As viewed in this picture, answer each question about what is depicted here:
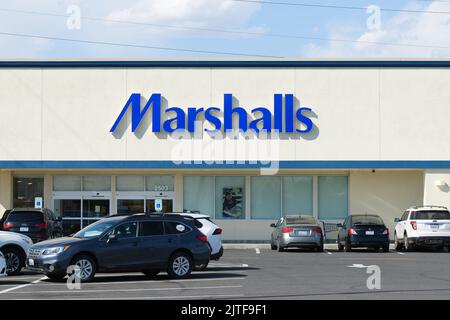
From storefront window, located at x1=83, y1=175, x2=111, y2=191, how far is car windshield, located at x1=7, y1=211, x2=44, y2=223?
408 inches

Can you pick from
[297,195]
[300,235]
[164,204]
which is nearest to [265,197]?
[297,195]

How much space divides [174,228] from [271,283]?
302 centimetres

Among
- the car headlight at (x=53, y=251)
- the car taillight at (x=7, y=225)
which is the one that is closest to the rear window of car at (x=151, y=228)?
the car headlight at (x=53, y=251)

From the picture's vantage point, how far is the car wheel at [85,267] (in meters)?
19.8

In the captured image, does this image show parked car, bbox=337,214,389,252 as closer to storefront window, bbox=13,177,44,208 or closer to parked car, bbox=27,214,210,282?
parked car, bbox=27,214,210,282

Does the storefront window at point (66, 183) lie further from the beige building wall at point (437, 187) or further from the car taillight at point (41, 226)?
the beige building wall at point (437, 187)

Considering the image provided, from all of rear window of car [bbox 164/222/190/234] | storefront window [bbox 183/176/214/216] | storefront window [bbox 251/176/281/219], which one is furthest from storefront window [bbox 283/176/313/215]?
rear window of car [bbox 164/222/190/234]

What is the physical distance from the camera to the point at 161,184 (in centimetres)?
4000

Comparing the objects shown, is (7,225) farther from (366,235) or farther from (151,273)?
(366,235)

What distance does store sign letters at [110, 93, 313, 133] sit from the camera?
126 ft

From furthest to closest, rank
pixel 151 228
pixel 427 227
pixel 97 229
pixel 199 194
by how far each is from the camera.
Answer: pixel 199 194, pixel 427 227, pixel 151 228, pixel 97 229
